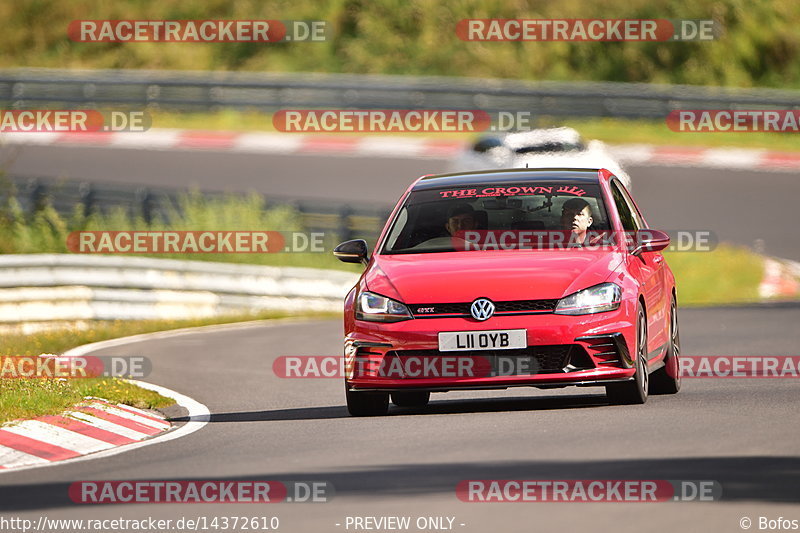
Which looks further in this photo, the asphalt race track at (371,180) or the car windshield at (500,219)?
the asphalt race track at (371,180)

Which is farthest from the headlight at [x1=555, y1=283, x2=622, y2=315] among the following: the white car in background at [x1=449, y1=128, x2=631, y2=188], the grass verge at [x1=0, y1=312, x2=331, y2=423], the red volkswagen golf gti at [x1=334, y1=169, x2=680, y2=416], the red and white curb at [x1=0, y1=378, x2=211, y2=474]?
the white car in background at [x1=449, y1=128, x2=631, y2=188]

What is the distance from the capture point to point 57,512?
782 centimetres

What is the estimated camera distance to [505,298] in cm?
1052

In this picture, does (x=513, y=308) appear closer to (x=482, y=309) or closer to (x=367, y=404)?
(x=482, y=309)

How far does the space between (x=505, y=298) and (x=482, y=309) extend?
16cm

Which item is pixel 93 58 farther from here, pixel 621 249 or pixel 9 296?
pixel 621 249

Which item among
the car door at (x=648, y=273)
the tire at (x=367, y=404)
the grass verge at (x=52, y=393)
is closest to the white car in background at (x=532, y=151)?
the grass verge at (x=52, y=393)

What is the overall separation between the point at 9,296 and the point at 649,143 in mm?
16314

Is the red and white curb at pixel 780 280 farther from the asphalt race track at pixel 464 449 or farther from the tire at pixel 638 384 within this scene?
the tire at pixel 638 384

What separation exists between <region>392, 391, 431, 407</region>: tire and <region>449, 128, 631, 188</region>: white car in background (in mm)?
13115

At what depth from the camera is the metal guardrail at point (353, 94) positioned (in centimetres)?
3353

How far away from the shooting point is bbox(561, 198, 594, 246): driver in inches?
447

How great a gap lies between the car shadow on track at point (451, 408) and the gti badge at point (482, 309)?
104 centimetres

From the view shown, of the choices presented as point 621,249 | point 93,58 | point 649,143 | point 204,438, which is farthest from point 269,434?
point 93,58
